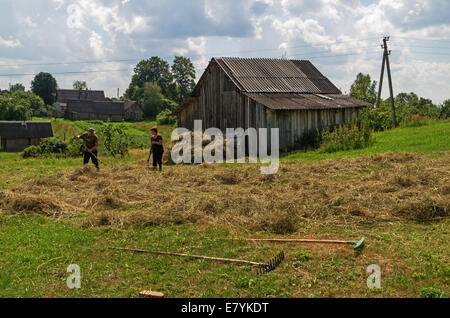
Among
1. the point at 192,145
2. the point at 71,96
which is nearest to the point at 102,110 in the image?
the point at 71,96

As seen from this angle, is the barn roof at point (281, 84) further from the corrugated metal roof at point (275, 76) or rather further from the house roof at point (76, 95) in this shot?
the house roof at point (76, 95)

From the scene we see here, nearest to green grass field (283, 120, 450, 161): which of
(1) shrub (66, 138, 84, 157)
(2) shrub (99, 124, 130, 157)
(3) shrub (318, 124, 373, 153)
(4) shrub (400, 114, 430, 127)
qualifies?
(3) shrub (318, 124, 373, 153)

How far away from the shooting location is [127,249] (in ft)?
21.4

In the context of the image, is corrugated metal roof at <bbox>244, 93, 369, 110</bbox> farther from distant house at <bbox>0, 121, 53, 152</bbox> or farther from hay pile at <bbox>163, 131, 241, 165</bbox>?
distant house at <bbox>0, 121, 53, 152</bbox>

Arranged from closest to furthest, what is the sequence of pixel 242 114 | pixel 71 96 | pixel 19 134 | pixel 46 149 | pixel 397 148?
pixel 397 148 < pixel 242 114 < pixel 46 149 < pixel 19 134 < pixel 71 96

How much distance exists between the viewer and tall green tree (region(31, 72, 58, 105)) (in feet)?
321

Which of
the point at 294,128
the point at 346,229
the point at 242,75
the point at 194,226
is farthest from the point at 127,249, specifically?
the point at 242,75

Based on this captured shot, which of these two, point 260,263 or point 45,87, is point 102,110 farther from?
point 260,263

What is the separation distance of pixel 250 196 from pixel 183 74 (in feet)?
259

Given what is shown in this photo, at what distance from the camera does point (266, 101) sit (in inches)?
805

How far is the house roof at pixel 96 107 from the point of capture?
7631 centimetres

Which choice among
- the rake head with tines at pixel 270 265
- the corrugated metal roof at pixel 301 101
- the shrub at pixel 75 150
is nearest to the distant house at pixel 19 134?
the shrub at pixel 75 150

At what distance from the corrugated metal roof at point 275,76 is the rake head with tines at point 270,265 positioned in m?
16.5
